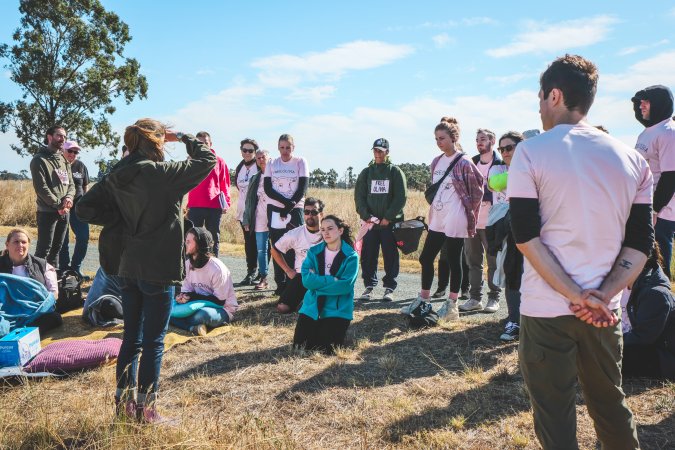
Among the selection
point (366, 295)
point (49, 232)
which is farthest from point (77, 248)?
point (366, 295)

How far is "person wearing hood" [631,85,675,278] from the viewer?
179 inches

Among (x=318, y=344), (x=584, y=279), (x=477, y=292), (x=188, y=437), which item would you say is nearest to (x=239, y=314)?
(x=318, y=344)

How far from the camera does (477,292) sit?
646cm

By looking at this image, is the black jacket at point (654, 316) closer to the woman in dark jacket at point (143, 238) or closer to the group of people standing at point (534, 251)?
the group of people standing at point (534, 251)

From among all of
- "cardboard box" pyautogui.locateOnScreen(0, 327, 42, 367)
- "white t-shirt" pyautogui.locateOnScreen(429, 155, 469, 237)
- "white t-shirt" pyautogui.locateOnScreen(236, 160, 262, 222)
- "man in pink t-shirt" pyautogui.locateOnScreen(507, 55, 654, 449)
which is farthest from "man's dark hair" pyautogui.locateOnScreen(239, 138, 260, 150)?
"man in pink t-shirt" pyautogui.locateOnScreen(507, 55, 654, 449)

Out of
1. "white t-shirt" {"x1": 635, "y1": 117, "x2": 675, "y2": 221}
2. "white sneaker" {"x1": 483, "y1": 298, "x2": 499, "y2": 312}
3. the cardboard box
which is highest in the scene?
"white t-shirt" {"x1": 635, "y1": 117, "x2": 675, "y2": 221}

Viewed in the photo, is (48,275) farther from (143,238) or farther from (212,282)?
(143,238)

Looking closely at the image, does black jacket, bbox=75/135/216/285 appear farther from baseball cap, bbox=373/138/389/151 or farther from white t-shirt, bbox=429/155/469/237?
baseball cap, bbox=373/138/389/151

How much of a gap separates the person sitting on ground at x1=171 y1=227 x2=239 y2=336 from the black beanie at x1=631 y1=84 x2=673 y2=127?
14.0 feet

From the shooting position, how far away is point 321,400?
3.72m

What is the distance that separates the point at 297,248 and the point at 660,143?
149 inches

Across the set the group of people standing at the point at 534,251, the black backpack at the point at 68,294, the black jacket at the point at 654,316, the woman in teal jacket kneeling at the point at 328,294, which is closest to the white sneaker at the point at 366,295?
the group of people standing at the point at 534,251

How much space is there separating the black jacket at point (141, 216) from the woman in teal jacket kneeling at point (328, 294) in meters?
2.06

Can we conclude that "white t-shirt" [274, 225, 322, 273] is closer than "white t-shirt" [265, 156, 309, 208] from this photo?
Yes
